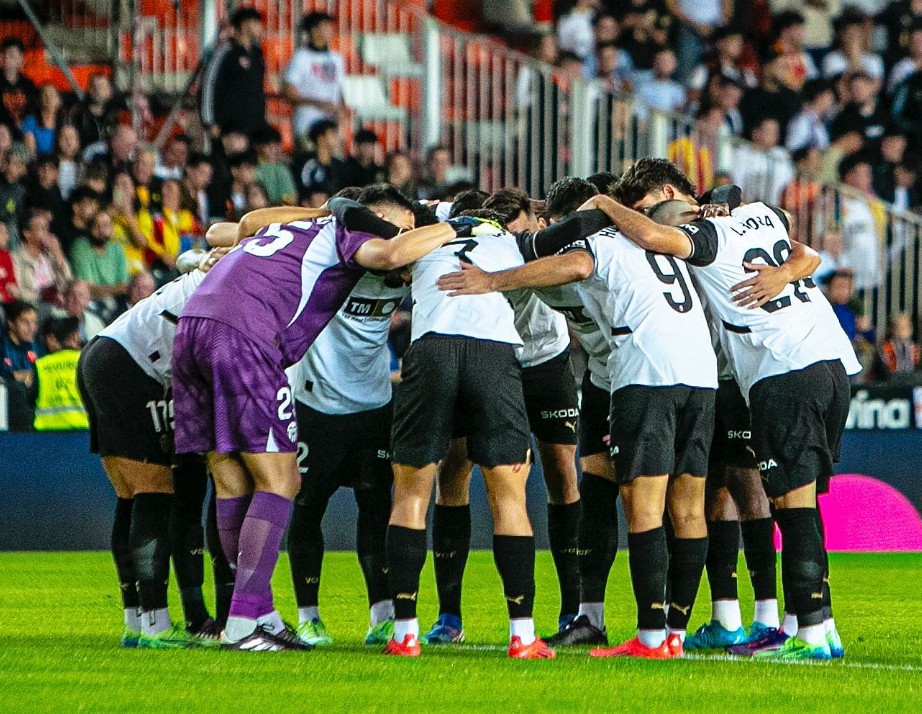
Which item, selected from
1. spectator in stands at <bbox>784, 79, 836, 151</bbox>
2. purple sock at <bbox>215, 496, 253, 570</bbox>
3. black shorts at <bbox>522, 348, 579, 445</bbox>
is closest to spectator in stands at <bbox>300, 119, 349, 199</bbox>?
spectator in stands at <bbox>784, 79, 836, 151</bbox>

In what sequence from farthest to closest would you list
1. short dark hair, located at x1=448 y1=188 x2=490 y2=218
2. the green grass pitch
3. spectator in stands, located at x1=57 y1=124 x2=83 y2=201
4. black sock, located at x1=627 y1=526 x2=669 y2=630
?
spectator in stands, located at x1=57 y1=124 x2=83 y2=201, short dark hair, located at x1=448 y1=188 x2=490 y2=218, black sock, located at x1=627 y1=526 x2=669 y2=630, the green grass pitch

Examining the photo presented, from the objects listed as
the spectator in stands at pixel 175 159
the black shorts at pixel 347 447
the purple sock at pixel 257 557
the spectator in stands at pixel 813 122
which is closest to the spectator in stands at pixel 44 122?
the spectator in stands at pixel 175 159

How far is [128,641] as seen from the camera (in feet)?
25.5

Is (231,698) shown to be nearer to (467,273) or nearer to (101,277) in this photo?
(467,273)

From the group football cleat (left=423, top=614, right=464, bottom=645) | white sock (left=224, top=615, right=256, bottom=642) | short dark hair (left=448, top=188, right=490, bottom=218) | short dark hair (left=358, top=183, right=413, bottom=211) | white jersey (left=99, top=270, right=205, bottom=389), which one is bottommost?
football cleat (left=423, top=614, right=464, bottom=645)

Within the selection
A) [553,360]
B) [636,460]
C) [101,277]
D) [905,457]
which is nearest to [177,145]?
[101,277]

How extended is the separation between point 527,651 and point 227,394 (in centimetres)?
165

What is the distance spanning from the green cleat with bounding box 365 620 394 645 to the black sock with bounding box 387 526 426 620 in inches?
28.6

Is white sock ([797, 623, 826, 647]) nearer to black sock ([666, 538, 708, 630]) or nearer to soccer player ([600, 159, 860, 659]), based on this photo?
soccer player ([600, 159, 860, 659])

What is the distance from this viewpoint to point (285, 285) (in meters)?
7.49

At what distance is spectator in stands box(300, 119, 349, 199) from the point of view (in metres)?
16.1

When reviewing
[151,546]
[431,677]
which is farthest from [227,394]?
[431,677]

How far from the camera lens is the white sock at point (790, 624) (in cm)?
765

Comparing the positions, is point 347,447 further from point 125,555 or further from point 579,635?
point 579,635
